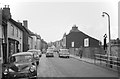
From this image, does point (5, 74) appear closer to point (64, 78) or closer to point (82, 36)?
point (64, 78)

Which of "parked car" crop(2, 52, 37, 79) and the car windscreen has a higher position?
Result: the car windscreen

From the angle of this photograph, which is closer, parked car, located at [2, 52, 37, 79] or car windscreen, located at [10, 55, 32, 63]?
parked car, located at [2, 52, 37, 79]

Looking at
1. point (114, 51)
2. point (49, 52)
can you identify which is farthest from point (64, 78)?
point (49, 52)

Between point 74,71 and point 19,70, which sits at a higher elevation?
point 19,70

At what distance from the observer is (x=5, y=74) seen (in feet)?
34.5

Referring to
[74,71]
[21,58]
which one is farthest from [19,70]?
[74,71]

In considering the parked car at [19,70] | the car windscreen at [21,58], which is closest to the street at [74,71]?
the car windscreen at [21,58]

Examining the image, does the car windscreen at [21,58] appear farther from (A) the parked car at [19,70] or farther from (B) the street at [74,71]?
(B) the street at [74,71]

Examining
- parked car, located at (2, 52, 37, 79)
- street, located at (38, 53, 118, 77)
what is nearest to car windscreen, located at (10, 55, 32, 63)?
parked car, located at (2, 52, 37, 79)

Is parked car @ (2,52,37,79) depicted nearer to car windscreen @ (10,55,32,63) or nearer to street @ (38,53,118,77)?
car windscreen @ (10,55,32,63)

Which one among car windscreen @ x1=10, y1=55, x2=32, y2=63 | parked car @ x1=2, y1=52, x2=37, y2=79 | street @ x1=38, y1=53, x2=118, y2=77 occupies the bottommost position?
street @ x1=38, y1=53, x2=118, y2=77

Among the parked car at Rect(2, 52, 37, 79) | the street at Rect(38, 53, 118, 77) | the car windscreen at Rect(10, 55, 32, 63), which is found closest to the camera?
the parked car at Rect(2, 52, 37, 79)

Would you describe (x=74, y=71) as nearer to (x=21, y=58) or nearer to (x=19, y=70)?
(x=21, y=58)

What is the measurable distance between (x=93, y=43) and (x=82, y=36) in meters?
6.39
